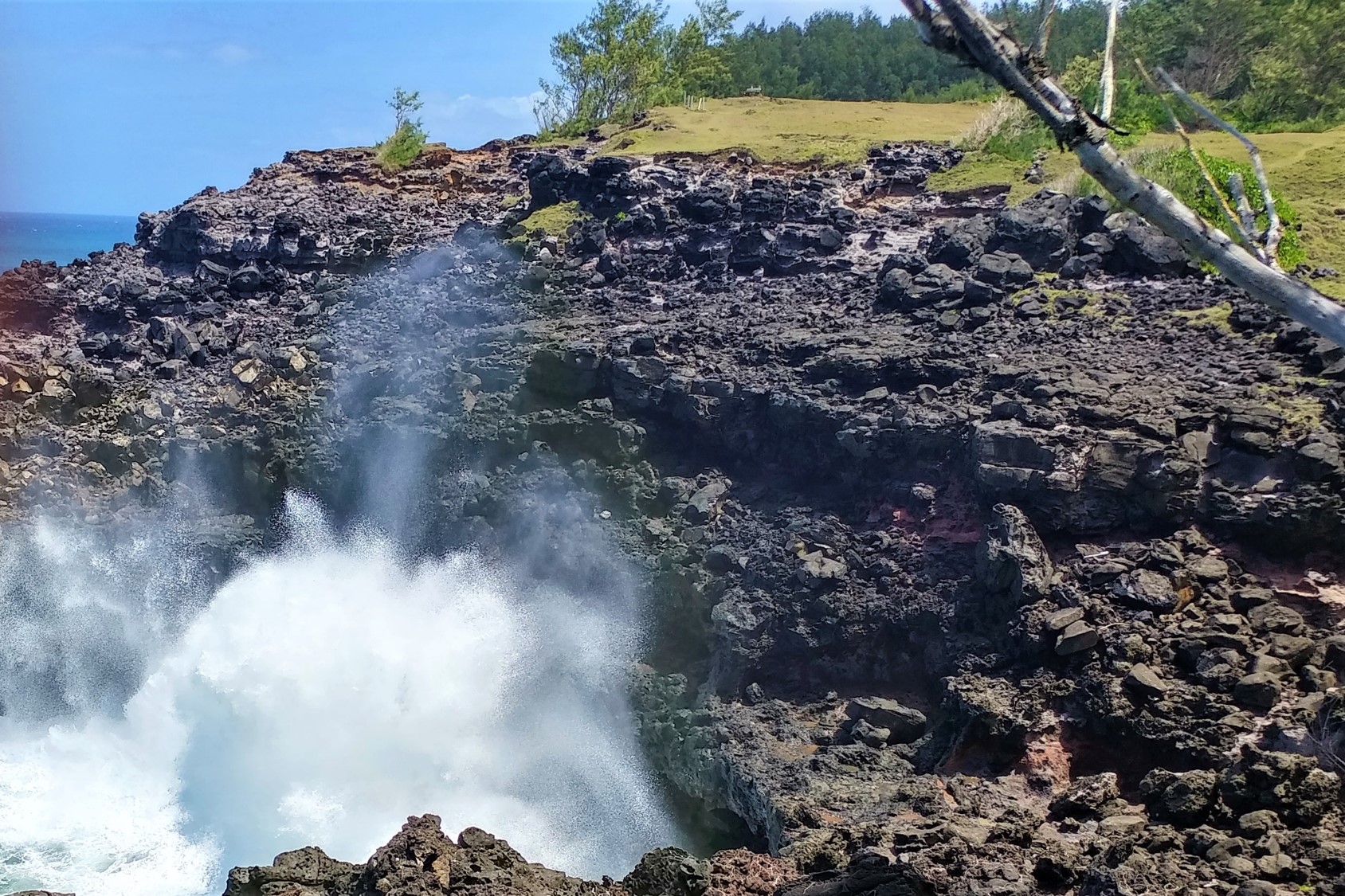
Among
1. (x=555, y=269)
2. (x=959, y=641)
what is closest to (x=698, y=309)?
(x=555, y=269)

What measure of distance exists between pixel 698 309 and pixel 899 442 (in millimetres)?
6577

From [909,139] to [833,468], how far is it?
12881mm

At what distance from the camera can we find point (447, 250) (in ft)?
87.3

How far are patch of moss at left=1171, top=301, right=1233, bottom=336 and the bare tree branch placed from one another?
1283 centimetres

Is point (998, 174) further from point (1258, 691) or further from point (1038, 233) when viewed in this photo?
point (1258, 691)

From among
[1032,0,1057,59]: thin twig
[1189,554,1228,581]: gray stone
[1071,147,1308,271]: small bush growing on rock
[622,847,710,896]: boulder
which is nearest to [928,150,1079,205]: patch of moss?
[1071,147,1308,271]: small bush growing on rock

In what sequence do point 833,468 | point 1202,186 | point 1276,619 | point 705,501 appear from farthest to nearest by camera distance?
point 1202,186 < point 705,501 < point 833,468 < point 1276,619

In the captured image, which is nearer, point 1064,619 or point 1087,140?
point 1087,140

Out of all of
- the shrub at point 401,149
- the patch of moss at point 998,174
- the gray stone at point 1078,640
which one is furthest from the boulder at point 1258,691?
the shrub at point 401,149

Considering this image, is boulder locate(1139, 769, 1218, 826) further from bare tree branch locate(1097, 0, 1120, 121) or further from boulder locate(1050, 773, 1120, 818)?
bare tree branch locate(1097, 0, 1120, 121)

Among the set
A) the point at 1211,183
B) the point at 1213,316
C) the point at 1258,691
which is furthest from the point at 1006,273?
the point at 1211,183

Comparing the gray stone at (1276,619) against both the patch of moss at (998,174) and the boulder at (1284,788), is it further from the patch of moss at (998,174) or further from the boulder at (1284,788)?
the patch of moss at (998,174)

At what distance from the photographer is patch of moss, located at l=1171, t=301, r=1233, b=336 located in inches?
660

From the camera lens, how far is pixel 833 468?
1758 centimetres
